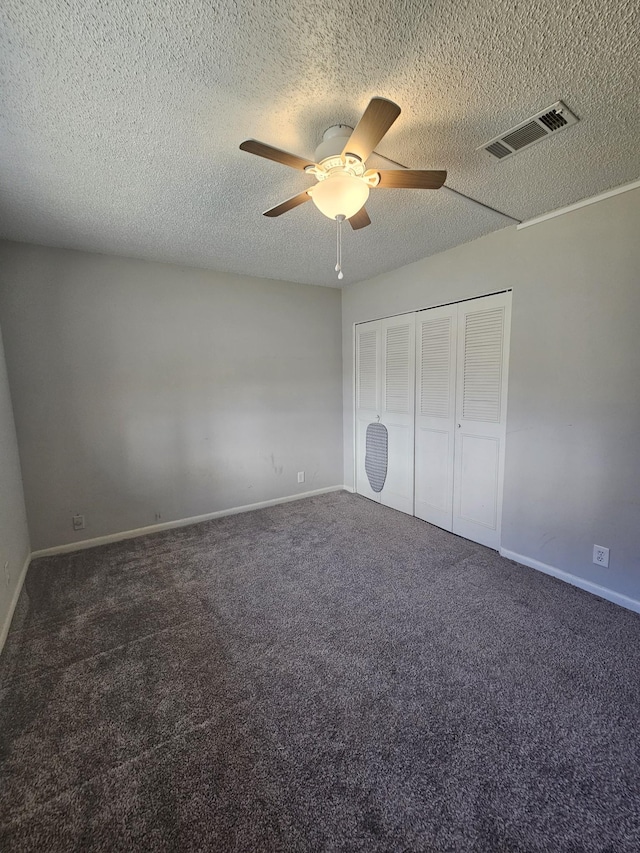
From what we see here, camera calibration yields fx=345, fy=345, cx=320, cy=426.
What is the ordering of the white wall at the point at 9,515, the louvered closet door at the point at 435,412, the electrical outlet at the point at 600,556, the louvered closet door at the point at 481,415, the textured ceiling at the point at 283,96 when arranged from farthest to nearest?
1. the louvered closet door at the point at 435,412
2. the louvered closet door at the point at 481,415
3. the electrical outlet at the point at 600,556
4. the white wall at the point at 9,515
5. the textured ceiling at the point at 283,96

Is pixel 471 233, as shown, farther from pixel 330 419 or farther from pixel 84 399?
pixel 84 399

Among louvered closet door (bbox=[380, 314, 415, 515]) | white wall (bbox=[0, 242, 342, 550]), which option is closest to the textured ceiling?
white wall (bbox=[0, 242, 342, 550])

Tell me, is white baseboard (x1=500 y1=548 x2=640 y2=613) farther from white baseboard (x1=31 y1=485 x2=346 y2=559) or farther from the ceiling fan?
the ceiling fan

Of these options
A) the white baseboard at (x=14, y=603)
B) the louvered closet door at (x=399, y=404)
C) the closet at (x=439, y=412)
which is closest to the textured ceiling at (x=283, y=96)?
the closet at (x=439, y=412)

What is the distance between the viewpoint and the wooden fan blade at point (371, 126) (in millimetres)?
1127

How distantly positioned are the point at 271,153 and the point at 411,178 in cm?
62

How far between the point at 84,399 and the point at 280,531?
6.85 ft

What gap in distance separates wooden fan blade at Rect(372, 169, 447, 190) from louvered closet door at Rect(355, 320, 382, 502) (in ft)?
7.35

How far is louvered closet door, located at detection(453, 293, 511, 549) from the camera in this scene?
275 cm

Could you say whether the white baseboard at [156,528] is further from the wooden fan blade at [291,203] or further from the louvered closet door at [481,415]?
the wooden fan blade at [291,203]

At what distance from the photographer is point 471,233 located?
2.70 metres

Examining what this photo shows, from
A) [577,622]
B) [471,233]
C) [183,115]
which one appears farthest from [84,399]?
[577,622]

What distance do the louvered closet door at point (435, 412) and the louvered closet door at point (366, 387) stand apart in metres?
0.57

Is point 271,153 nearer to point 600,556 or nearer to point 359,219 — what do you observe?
point 359,219
